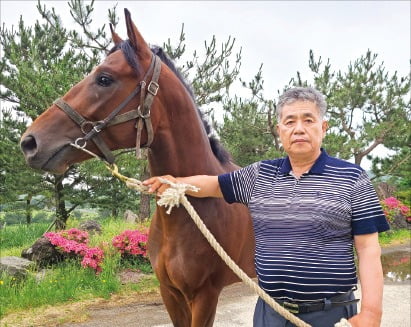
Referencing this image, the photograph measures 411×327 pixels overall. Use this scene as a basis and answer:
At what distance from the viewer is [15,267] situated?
5.44 m

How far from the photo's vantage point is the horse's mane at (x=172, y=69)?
184 centimetres

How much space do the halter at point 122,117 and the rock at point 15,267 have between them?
4.45m

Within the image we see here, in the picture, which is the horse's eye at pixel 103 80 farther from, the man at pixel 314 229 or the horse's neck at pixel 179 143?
the man at pixel 314 229

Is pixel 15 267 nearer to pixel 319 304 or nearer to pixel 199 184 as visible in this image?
pixel 199 184

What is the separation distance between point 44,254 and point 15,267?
79 centimetres

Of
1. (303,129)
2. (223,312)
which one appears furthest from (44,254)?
(303,129)

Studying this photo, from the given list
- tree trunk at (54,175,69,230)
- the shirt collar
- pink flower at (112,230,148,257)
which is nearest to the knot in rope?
the shirt collar

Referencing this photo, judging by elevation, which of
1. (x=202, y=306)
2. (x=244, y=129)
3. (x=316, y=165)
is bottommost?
(x=202, y=306)

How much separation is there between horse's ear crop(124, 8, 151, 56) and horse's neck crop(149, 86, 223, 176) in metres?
0.28

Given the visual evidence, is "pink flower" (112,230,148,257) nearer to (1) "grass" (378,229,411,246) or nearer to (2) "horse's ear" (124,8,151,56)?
(2) "horse's ear" (124,8,151,56)

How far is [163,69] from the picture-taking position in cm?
203

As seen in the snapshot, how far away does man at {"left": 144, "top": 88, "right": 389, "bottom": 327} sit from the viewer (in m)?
1.37

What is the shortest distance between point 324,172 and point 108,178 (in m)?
11.6

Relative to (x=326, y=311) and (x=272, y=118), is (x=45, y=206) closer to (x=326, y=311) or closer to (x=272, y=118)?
(x=272, y=118)
